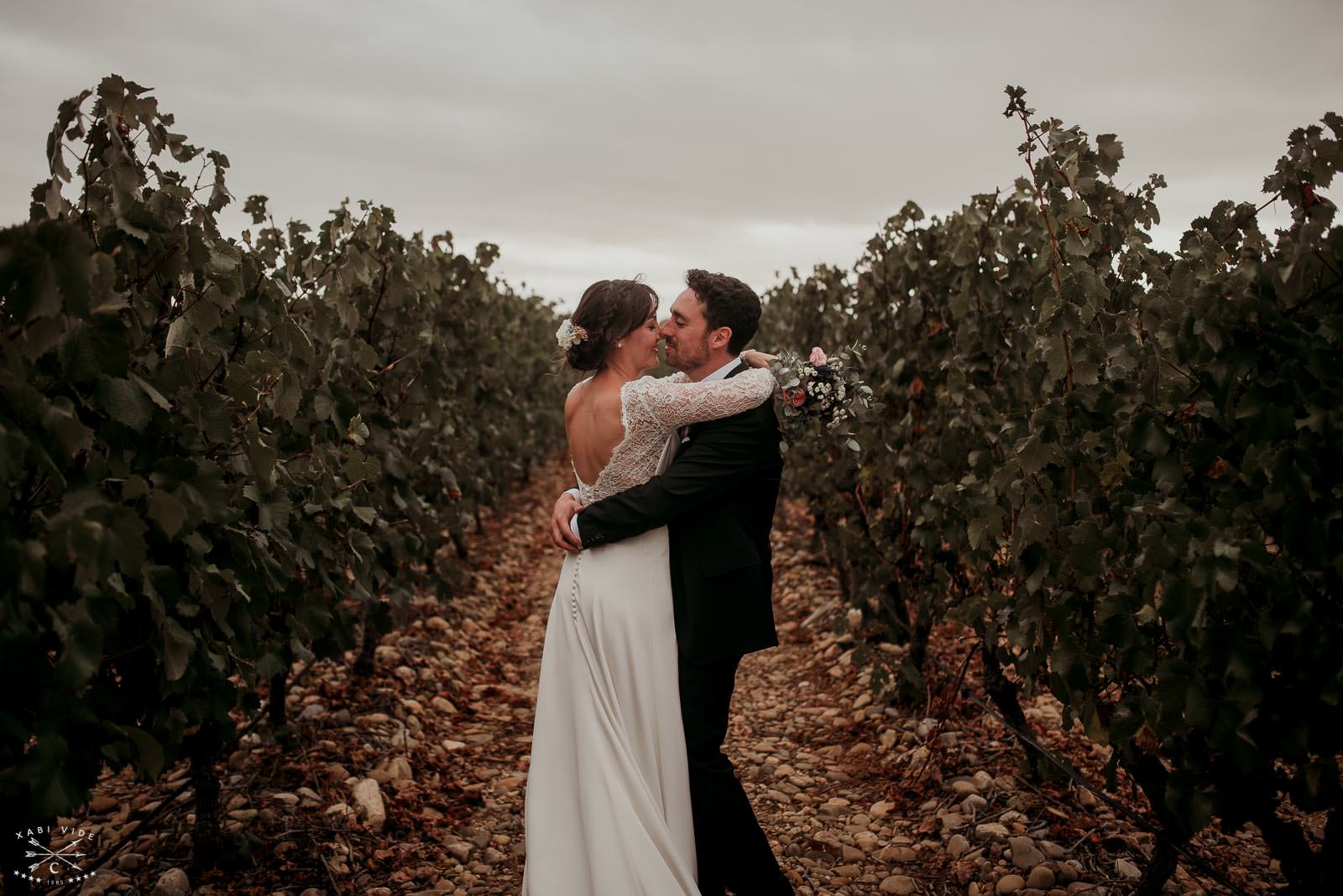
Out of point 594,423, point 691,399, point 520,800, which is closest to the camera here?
point 691,399

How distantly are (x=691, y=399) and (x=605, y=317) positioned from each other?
0.46 m

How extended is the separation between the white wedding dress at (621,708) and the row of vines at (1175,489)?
1.05 metres

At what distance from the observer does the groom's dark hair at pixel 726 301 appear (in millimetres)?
3381

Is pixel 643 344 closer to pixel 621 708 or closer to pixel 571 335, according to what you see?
pixel 571 335

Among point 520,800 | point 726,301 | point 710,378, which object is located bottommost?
point 520,800

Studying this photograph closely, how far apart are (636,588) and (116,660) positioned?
154cm

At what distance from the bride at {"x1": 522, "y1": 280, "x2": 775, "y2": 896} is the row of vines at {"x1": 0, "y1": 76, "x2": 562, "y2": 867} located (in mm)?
967

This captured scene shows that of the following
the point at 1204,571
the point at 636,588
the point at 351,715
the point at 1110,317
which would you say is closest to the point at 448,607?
the point at 351,715

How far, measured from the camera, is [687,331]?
3.40 metres

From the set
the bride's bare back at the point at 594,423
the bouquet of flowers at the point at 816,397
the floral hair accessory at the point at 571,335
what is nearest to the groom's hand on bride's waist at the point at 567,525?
the bride's bare back at the point at 594,423

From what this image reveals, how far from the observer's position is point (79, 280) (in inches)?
68.1

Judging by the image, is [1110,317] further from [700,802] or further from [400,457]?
[400,457]

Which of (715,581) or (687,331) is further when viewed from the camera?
(687,331)

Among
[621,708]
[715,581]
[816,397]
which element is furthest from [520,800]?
[816,397]
